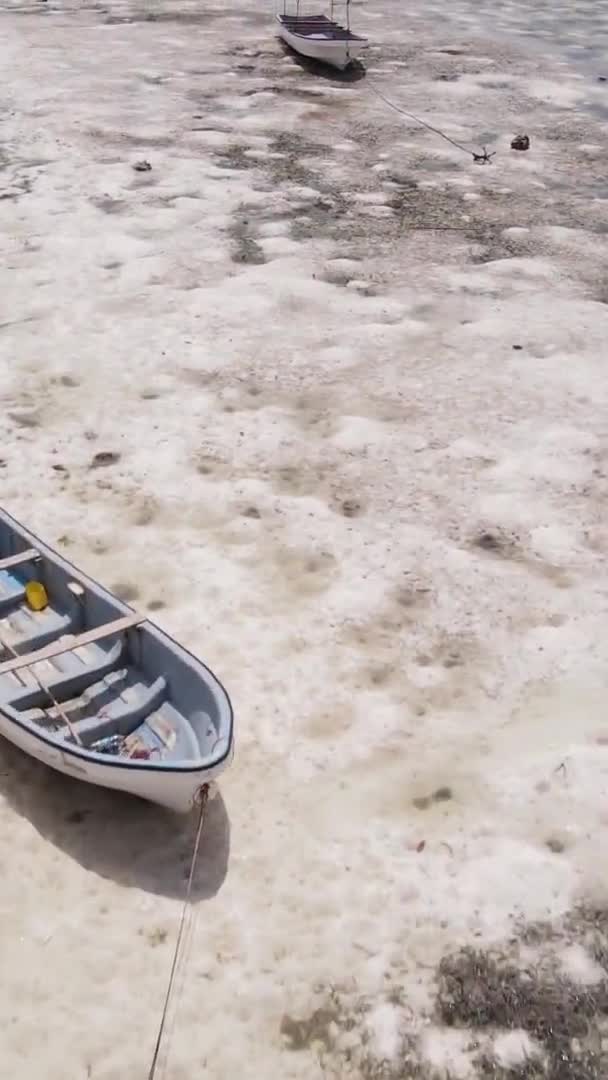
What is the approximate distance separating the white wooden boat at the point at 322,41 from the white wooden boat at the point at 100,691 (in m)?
17.4

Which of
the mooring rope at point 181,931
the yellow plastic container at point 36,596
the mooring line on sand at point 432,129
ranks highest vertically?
the mooring line on sand at point 432,129

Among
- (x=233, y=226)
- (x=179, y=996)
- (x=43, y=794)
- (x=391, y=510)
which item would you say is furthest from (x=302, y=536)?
(x=233, y=226)

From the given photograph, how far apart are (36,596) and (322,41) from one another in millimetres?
17989

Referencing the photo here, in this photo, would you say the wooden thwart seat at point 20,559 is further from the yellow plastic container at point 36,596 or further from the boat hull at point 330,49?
the boat hull at point 330,49

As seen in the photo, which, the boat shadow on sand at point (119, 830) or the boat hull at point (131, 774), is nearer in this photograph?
the boat hull at point (131, 774)

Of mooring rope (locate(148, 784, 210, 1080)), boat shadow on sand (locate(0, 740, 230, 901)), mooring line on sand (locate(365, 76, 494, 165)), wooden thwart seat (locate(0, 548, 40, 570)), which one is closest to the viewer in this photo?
mooring rope (locate(148, 784, 210, 1080))

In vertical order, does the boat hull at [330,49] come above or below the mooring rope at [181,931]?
above

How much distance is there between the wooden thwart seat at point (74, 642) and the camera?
21.3 feet

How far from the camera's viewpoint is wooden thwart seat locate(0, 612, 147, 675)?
6.50 metres

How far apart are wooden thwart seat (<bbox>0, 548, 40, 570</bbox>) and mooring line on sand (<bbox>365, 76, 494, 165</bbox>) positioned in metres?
12.5

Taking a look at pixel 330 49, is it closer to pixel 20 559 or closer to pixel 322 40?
pixel 322 40

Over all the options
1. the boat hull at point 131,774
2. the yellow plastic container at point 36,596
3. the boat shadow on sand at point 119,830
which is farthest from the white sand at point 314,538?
the yellow plastic container at point 36,596

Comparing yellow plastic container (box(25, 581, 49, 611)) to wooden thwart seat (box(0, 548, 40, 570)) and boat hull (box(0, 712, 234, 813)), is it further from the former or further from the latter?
boat hull (box(0, 712, 234, 813))

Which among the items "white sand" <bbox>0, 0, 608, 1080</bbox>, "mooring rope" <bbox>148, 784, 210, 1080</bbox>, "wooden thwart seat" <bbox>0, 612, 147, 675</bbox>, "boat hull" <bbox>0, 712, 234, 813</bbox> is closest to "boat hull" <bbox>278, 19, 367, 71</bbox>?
"white sand" <bbox>0, 0, 608, 1080</bbox>
